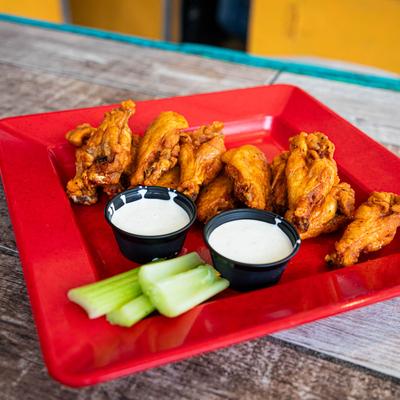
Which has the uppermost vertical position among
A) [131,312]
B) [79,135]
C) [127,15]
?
[79,135]

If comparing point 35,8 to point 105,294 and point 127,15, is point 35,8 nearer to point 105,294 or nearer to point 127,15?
point 127,15

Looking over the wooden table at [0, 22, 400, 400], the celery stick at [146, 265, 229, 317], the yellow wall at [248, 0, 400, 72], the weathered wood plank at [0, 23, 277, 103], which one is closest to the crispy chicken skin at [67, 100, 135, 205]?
the wooden table at [0, 22, 400, 400]

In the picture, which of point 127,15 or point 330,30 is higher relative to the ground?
point 330,30

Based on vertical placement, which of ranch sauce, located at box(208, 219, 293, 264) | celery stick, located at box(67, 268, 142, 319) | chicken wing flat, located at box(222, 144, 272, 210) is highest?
chicken wing flat, located at box(222, 144, 272, 210)

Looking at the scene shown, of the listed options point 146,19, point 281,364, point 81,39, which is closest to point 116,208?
point 281,364

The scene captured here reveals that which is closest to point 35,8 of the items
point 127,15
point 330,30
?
point 127,15

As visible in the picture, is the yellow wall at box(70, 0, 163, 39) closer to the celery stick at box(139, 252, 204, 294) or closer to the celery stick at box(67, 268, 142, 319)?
the celery stick at box(139, 252, 204, 294)

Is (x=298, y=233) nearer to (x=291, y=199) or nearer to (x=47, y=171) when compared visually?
(x=291, y=199)

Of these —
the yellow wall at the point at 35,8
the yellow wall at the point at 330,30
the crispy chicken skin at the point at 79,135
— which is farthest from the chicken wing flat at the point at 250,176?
the yellow wall at the point at 35,8
